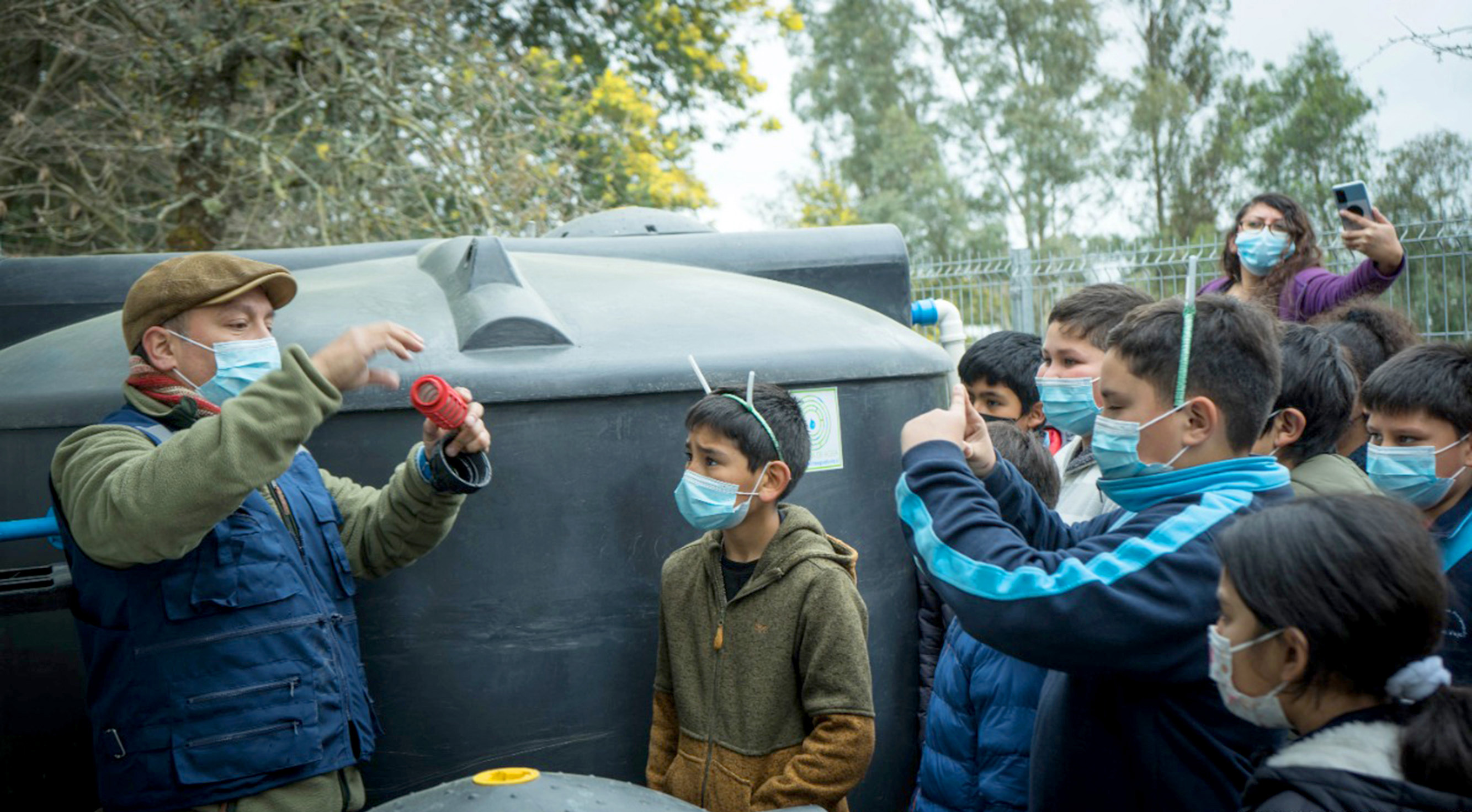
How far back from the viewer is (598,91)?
11.1m

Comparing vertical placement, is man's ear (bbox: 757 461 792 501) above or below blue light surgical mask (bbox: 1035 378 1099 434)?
below

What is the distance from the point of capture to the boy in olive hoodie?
2.69 m

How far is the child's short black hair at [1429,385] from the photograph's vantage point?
8.64ft

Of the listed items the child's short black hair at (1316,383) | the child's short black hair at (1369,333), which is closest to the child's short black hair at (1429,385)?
the child's short black hair at (1316,383)

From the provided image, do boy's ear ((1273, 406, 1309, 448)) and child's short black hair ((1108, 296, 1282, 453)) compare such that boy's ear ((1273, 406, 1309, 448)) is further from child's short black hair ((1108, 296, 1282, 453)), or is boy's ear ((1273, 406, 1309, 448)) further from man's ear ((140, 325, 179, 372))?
man's ear ((140, 325, 179, 372))

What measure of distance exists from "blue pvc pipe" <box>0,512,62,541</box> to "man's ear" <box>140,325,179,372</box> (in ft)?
1.43

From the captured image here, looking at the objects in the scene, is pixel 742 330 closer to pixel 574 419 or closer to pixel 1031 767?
pixel 574 419

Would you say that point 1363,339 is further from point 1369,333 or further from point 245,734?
point 245,734

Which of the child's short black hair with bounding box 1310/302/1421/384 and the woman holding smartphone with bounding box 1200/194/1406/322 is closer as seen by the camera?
the child's short black hair with bounding box 1310/302/1421/384

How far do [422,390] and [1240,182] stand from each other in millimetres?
25135

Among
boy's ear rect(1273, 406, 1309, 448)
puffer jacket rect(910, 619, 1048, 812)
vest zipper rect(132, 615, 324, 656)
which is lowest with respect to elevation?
puffer jacket rect(910, 619, 1048, 812)

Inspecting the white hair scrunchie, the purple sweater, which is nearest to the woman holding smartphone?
the purple sweater

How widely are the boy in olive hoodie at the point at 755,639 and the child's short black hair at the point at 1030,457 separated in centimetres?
48

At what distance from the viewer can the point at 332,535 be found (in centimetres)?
260
